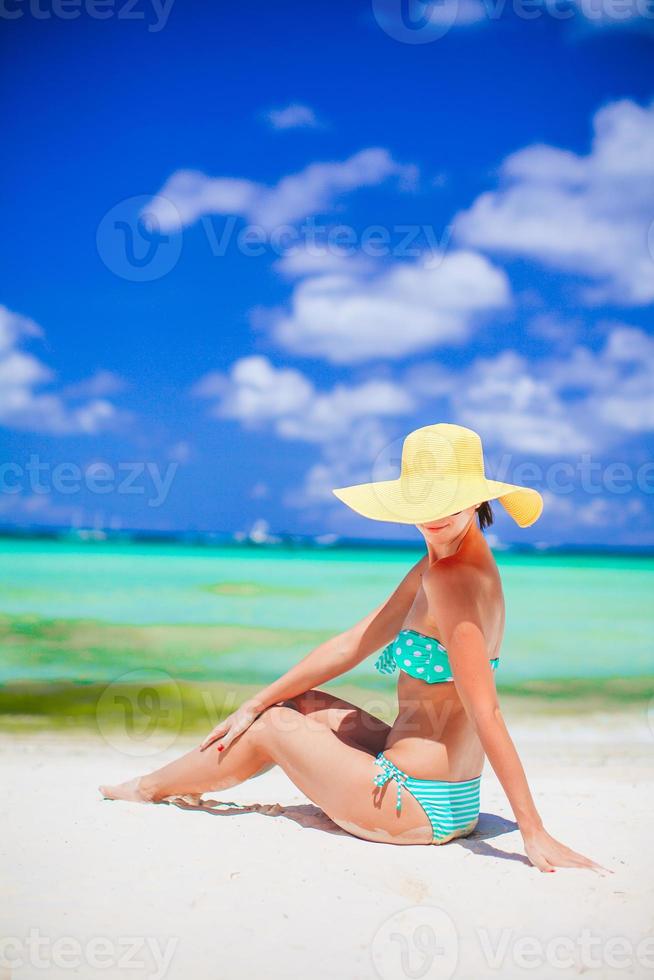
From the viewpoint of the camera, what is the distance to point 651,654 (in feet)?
28.1

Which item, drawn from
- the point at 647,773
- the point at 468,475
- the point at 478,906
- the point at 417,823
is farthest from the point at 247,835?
the point at 647,773

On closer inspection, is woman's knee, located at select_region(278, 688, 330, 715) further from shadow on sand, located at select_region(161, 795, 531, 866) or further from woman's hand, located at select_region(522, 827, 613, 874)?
woman's hand, located at select_region(522, 827, 613, 874)

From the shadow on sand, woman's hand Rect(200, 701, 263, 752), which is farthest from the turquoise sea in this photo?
woman's hand Rect(200, 701, 263, 752)

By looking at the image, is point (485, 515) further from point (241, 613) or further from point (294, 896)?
point (241, 613)

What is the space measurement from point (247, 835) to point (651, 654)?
6.64 meters

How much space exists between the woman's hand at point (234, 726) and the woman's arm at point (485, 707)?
2.57 feet

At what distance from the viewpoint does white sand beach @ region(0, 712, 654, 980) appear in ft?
6.91

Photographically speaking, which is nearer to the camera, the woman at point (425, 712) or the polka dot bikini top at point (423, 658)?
the woman at point (425, 712)

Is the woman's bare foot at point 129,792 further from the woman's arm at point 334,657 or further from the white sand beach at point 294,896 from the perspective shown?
the woman's arm at point 334,657

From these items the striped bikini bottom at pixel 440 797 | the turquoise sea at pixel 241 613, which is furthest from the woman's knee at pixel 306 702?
the turquoise sea at pixel 241 613

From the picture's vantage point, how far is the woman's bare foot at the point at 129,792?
317 centimetres

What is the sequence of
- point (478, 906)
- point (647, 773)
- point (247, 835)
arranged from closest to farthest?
point (478, 906), point (247, 835), point (647, 773)

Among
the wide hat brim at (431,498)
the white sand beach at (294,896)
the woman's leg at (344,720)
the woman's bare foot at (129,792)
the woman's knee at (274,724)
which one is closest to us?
the white sand beach at (294,896)

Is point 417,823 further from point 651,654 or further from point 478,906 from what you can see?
point 651,654
